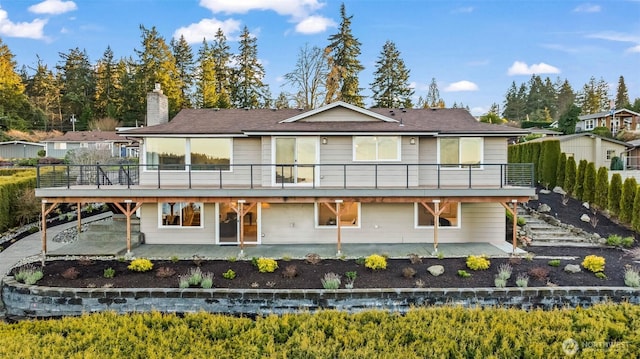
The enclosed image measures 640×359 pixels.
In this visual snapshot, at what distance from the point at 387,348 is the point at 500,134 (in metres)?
10.7

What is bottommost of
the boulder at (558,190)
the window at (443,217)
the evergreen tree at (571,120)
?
the window at (443,217)

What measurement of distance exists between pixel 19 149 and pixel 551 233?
53337 mm

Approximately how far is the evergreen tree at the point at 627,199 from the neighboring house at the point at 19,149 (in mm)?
53352

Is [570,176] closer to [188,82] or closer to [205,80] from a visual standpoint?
[205,80]

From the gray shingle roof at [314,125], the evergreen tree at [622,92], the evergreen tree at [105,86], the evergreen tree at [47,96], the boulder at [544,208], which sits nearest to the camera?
the gray shingle roof at [314,125]

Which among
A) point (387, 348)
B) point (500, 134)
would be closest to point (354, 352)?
point (387, 348)

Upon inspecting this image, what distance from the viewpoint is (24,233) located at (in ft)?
52.7

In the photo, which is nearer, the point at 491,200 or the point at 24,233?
the point at 491,200

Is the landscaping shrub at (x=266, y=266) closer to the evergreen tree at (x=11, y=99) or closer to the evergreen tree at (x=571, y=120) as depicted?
the evergreen tree at (x=571, y=120)

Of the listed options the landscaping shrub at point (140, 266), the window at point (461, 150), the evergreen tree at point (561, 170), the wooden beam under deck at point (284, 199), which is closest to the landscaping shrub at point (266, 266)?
the wooden beam under deck at point (284, 199)

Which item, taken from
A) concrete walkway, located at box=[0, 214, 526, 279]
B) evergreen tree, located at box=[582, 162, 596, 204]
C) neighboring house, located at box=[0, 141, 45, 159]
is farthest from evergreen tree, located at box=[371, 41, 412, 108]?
neighboring house, located at box=[0, 141, 45, 159]

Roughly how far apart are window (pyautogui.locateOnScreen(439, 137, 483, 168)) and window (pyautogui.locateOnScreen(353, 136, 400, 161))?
1.98 meters

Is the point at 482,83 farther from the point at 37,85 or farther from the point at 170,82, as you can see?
the point at 37,85

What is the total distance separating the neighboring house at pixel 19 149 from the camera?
138ft
